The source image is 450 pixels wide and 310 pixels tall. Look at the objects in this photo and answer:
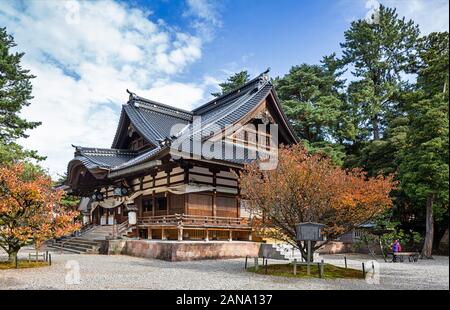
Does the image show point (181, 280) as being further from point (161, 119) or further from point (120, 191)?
point (161, 119)

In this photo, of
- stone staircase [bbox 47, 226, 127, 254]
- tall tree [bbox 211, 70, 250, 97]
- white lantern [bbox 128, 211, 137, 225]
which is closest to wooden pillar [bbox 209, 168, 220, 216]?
white lantern [bbox 128, 211, 137, 225]

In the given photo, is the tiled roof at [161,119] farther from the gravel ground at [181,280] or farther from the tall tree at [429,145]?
the tall tree at [429,145]

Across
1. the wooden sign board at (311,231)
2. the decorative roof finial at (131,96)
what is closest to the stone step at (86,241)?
the decorative roof finial at (131,96)

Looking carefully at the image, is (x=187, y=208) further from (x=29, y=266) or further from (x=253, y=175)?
(x=29, y=266)

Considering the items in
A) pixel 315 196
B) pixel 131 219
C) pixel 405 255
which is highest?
pixel 315 196

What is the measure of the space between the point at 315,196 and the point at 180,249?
6.68 m

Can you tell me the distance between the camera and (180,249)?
15.5 meters

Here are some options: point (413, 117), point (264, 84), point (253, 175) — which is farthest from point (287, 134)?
point (253, 175)

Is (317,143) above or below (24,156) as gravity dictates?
above

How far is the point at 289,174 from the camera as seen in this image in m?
11.9

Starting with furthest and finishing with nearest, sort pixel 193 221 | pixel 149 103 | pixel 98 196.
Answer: pixel 149 103, pixel 98 196, pixel 193 221

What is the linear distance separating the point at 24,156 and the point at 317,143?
21.1 meters

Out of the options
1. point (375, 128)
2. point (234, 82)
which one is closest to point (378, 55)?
point (375, 128)

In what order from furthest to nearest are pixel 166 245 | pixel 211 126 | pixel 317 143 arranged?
pixel 317 143 < pixel 211 126 < pixel 166 245
